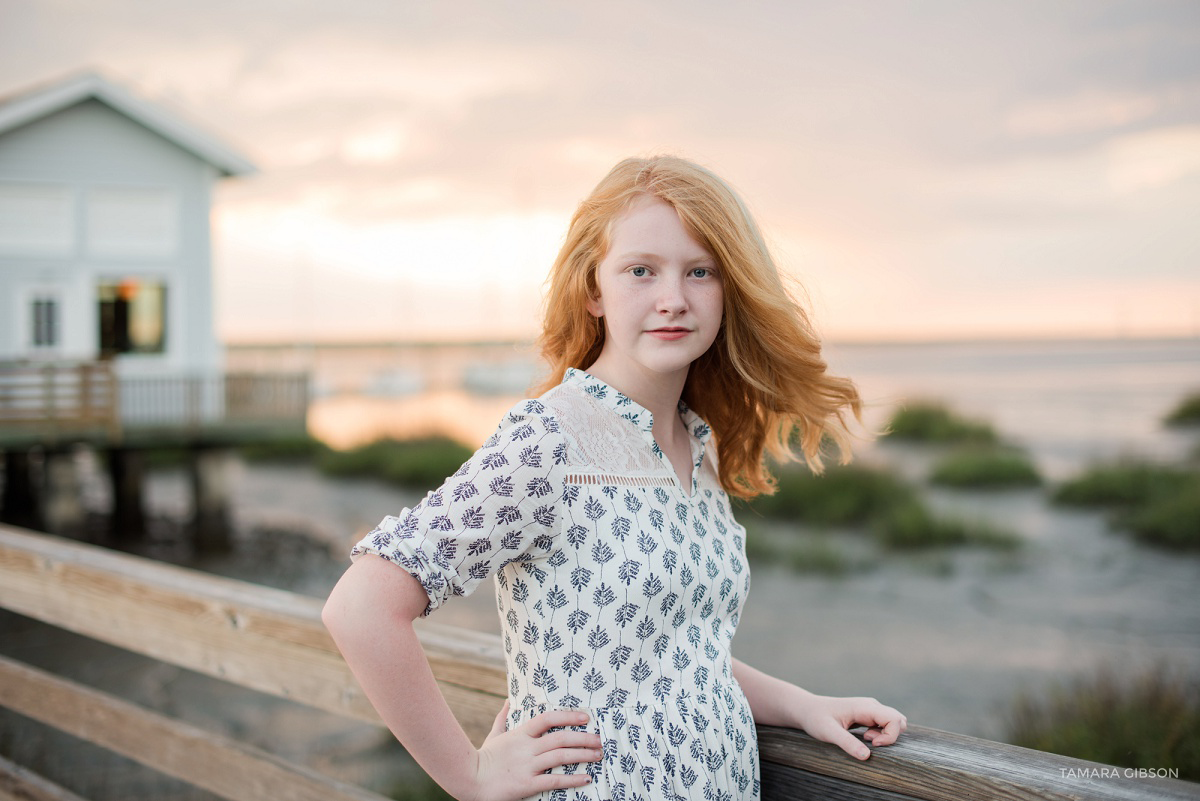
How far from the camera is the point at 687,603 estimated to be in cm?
136

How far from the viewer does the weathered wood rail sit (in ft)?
3.99

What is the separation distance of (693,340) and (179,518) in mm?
17951

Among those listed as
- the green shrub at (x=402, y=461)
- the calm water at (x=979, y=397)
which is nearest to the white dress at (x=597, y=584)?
the calm water at (x=979, y=397)

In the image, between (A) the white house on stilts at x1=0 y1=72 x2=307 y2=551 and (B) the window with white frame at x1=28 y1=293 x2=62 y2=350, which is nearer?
(A) the white house on stilts at x1=0 y1=72 x2=307 y2=551

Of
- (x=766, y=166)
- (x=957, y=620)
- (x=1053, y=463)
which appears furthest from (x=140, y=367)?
(x=1053, y=463)

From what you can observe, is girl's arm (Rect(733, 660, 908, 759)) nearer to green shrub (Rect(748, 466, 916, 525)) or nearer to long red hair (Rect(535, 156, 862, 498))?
long red hair (Rect(535, 156, 862, 498))

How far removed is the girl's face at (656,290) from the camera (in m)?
1.42

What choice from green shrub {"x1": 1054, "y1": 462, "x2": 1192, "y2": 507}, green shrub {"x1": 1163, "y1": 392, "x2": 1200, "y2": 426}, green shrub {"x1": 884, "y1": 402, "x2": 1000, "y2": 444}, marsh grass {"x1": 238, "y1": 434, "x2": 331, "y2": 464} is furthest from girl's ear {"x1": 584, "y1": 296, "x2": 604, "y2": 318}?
green shrub {"x1": 1163, "y1": 392, "x2": 1200, "y2": 426}

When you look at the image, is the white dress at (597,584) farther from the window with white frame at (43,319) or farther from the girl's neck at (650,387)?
the window with white frame at (43,319)

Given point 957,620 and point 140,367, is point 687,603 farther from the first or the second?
point 140,367

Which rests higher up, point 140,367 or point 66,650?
point 140,367

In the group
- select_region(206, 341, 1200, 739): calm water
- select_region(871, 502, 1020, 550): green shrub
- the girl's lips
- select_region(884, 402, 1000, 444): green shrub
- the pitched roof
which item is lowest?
select_region(206, 341, 1200, 739): calm water

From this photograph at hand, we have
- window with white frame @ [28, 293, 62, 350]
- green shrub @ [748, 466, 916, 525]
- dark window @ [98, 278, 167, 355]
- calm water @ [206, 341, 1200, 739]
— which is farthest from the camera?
green shrub @ [748, 466, 916, 525]

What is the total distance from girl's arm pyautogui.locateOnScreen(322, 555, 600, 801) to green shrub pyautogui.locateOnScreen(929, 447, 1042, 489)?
61.6 feet
